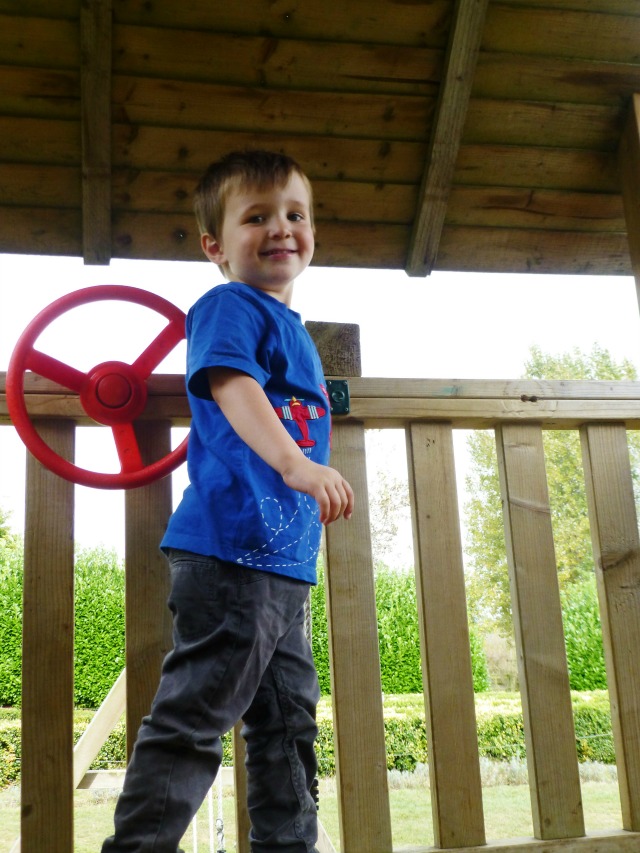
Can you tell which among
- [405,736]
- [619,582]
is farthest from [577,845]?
[405,736]

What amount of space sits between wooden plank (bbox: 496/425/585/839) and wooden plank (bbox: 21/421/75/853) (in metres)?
0.93

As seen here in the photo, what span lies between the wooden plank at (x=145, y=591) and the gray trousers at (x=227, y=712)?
0.25 metres

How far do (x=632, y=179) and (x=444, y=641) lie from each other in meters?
1.19

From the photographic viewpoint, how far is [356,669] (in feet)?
5.42

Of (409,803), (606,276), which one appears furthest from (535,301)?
(606,276)

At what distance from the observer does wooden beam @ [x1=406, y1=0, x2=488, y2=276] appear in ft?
5.99

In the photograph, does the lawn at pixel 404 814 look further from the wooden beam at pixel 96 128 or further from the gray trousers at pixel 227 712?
the wooden beam at pixel 96 128

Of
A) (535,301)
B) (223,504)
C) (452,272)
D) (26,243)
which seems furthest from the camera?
(535,301)

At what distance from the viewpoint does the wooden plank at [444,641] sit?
1637 millimetres

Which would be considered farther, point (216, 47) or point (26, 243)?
point (26, 243)

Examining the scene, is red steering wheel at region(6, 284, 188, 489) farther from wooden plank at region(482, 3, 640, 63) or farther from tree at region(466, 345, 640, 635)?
tree at region(466, 345, 640, 635)

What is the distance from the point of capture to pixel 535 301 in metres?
31.5

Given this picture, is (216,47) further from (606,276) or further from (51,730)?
(51,730)

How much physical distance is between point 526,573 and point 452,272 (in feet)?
2.79
